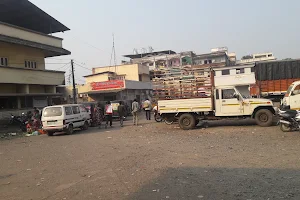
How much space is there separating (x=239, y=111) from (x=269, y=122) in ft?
4.62

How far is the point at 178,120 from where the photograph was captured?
14.7 meters

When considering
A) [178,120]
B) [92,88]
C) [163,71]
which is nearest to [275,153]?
[178,120]

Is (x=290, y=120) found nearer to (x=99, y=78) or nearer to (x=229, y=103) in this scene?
(x=229, y=103)

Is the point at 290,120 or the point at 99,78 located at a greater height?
the point at 99,78

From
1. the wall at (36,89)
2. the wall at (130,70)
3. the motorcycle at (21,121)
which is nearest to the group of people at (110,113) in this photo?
the motorcycle at (21,121)

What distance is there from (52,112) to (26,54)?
11305mm

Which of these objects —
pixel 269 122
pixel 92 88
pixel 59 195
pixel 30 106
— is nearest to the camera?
pixel 59 195

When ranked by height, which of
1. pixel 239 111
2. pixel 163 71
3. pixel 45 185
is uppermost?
pixel 163 71

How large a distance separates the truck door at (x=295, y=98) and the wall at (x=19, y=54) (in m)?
19.9

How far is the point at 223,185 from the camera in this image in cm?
532

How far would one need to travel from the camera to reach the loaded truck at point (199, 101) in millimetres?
13742

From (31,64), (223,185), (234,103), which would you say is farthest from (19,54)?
(223,185)

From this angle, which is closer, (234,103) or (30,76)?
(234,103)

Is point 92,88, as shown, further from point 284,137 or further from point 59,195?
point 59,195
